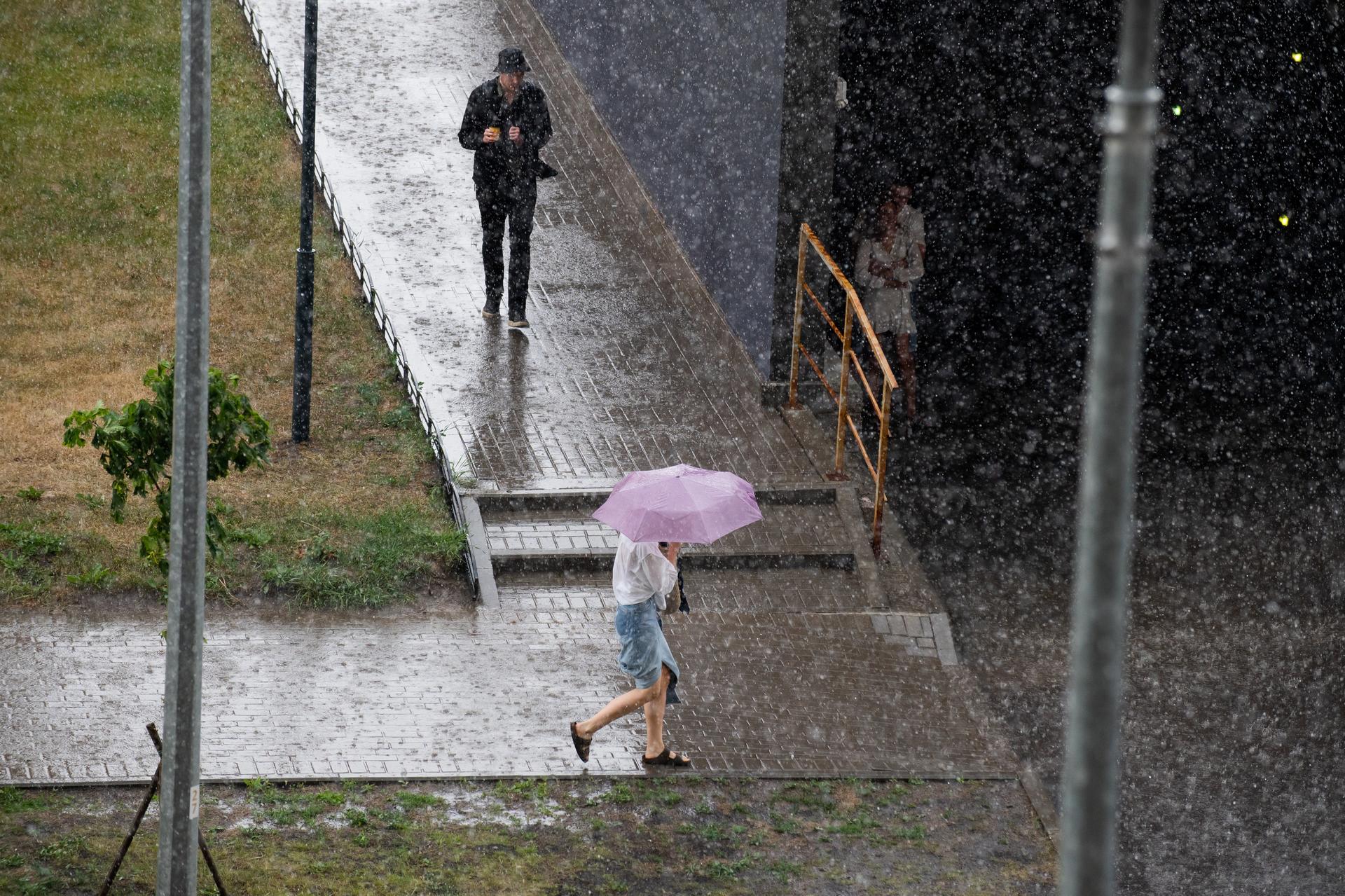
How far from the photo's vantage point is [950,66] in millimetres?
16109

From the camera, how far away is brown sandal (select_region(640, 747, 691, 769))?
9.45 m

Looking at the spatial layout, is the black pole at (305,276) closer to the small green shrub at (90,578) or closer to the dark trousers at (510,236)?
the dark trousers at (510,236)

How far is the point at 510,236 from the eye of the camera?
14.7 metres

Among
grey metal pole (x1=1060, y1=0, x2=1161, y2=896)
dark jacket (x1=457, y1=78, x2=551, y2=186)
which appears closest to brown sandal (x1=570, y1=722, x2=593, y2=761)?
grey metal pole (x1=1060, y1=0, x2=1161, y2=896)

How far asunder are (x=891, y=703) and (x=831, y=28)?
5628mm

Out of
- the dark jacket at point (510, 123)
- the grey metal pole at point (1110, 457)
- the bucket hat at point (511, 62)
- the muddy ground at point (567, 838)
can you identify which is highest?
the bucket hat at point (511, 62)

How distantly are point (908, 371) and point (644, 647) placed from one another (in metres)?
5.63

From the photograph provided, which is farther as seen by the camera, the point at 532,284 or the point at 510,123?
the point at 532,284

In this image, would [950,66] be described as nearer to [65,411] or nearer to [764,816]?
[65,411]

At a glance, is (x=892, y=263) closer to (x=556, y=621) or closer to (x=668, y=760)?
(x=556, y=621)

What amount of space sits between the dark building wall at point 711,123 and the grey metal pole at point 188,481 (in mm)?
7394

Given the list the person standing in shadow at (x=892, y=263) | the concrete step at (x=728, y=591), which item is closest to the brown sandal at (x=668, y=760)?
the concrete step at (x=728, y=591)

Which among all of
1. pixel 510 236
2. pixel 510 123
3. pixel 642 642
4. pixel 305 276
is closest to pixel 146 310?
pixel 305 276

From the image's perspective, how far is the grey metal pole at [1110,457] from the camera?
390cm
